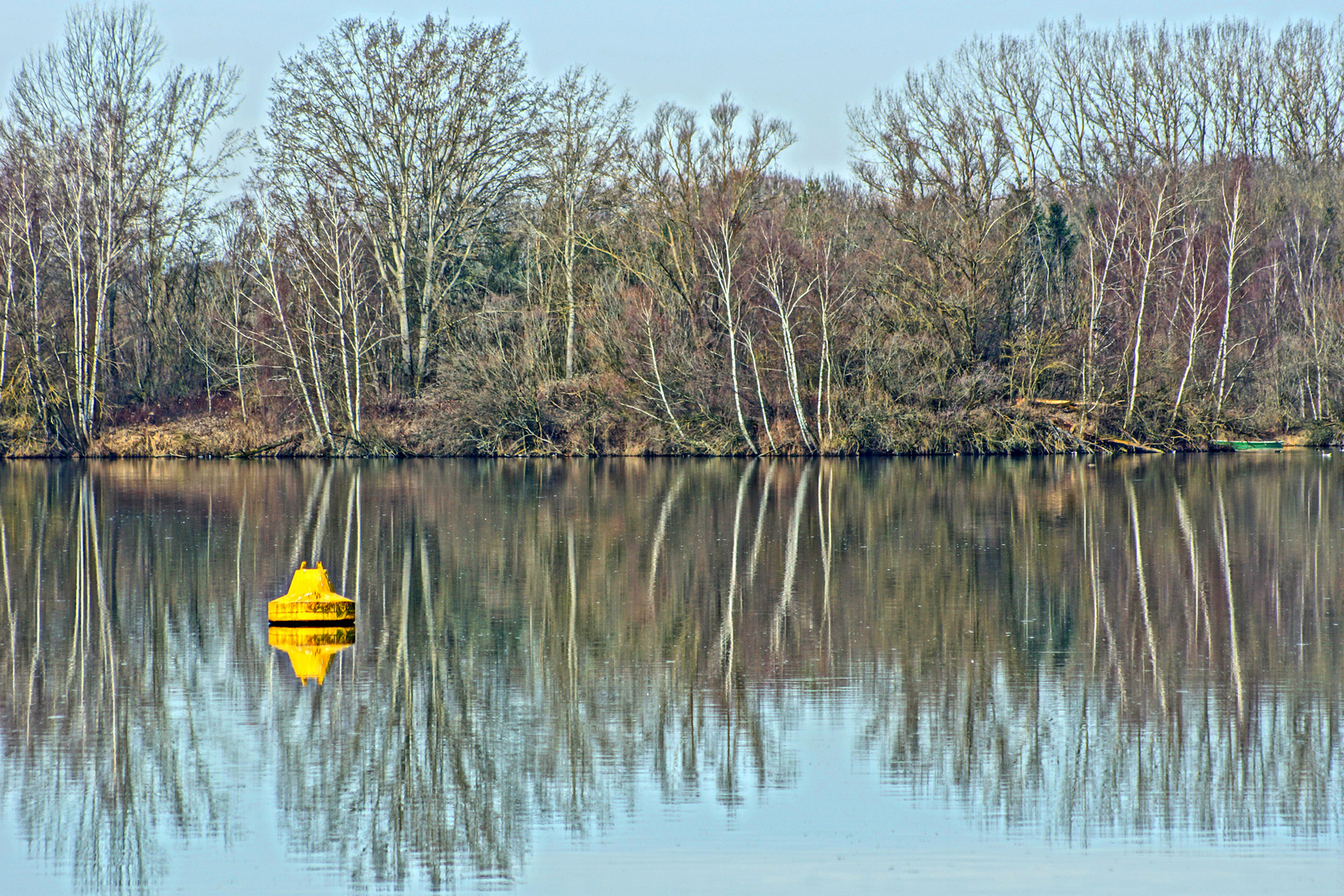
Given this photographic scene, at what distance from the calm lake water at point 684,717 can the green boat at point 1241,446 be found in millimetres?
24731

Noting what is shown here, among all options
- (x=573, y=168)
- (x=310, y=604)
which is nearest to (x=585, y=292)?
(x=573, y=168)

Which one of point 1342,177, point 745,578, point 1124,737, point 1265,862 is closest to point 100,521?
point 745,578

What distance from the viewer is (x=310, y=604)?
493 inches

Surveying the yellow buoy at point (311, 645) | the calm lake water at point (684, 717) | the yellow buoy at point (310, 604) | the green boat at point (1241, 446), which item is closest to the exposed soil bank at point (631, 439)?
the green boat at point (1241, 446)

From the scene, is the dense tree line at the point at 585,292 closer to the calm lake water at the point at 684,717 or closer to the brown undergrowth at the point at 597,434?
the brown undergrowth at the point at 597,434

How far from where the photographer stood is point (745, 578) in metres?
15.9

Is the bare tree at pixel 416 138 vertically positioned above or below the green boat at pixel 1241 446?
above

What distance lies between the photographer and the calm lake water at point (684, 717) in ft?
23.3

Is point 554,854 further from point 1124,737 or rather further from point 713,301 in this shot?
point 713,301

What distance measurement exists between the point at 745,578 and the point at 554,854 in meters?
8.95

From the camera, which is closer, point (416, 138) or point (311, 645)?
point (311, 645)

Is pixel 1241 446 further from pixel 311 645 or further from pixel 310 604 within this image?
pixel 311 645

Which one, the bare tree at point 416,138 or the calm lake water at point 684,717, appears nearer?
the calm lake water at point 684,717

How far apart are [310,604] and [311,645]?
576mm
